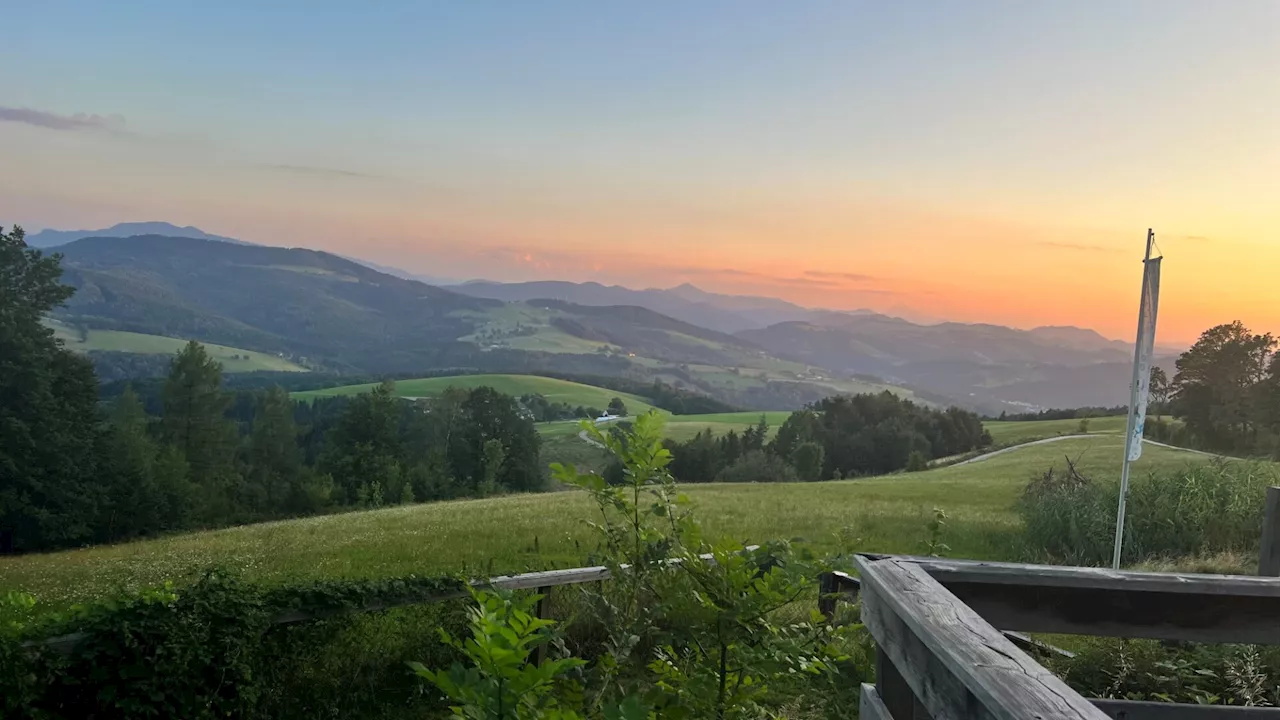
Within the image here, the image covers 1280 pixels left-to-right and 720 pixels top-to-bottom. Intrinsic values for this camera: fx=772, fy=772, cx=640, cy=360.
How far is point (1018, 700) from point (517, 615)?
0.99 metres

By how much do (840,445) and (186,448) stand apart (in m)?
47.7

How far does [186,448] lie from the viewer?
148 ft

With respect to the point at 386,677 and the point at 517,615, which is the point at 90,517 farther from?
the point at 517,615

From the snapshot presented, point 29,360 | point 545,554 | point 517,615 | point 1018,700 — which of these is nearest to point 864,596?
point 1018,700

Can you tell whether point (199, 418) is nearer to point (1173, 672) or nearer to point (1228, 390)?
point (1173, 672)

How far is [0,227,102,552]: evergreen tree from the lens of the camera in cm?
2852

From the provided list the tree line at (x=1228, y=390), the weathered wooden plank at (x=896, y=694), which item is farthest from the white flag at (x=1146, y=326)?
the tree line at (x=1228, y=390)

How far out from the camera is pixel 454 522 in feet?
61.7

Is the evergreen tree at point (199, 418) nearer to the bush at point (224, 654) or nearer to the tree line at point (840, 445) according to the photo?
the tree line at point (840, 445)

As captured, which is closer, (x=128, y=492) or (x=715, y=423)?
(x=128, y=492)

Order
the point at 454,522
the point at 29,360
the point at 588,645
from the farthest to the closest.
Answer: the point at 29,360, the point at 454,522, the point at 588,645

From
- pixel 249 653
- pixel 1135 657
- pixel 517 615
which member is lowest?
pixel 249 653

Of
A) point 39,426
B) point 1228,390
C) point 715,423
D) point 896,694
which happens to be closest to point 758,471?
point 1228,390

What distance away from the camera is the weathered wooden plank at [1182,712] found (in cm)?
284
